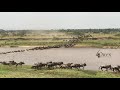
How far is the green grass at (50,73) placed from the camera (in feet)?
30.0

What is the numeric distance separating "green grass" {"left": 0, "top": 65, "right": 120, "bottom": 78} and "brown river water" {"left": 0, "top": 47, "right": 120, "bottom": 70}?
0.42m

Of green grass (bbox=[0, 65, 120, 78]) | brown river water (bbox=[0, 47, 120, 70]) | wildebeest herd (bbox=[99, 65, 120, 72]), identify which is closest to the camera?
green grass (bbox=[0, 65, 120, 78])

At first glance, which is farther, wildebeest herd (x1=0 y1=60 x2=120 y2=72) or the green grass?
wildebeest herd (x1=0 y1=60 x2=120 y2=72)

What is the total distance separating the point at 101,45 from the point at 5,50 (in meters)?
3.24

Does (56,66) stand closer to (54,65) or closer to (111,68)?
(54,65)

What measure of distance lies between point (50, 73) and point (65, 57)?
0.98 meters

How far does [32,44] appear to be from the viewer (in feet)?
34.7

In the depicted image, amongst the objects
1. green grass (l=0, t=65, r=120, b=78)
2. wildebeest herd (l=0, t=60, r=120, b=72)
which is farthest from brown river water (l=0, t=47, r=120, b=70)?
green grass (l=0, t=65, r=120, b=78)

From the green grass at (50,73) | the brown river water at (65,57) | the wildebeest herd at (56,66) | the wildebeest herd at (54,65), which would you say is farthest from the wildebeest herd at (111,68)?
the wildebeest herd at (54,65)

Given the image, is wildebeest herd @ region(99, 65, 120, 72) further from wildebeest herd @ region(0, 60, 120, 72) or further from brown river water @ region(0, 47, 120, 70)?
brown river water @ region(0, 47, 120, 70)

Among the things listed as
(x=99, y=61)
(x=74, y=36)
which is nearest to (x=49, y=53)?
(x=74, y=36)

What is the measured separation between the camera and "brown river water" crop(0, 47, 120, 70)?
10023 millimetres

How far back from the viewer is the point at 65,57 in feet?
32.9
